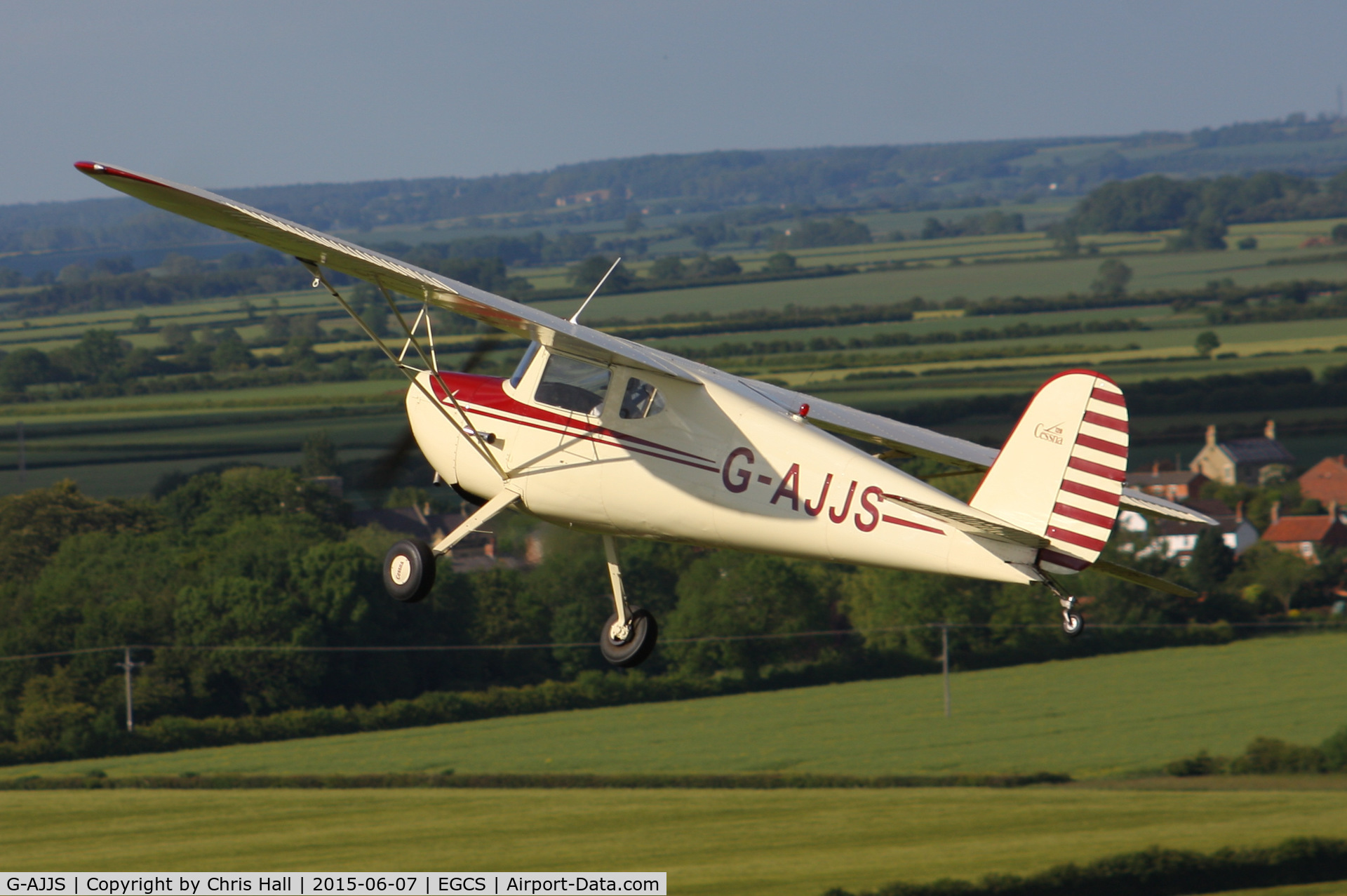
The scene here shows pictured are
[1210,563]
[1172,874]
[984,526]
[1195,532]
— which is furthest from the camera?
[1195,532]

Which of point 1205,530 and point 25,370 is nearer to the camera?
point 1205,530

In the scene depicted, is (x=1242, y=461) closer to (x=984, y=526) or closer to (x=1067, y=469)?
(x=1067, y=469)

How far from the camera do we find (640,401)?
13.2 metres

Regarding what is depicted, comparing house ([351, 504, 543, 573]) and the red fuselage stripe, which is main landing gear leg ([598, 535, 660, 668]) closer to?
the red fuselage stripe

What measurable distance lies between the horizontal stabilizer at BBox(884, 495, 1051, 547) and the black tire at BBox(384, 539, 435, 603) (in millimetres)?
4717

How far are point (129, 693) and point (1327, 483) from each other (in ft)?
331

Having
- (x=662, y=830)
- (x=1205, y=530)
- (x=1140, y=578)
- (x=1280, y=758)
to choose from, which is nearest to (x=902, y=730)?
(x=662, y=830)

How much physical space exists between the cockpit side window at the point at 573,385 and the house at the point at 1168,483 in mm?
121567

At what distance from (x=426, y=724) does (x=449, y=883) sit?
19027 mm

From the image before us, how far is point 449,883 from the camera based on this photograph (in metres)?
70.9

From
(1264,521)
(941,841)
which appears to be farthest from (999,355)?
(941,841)

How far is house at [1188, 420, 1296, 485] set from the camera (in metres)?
142

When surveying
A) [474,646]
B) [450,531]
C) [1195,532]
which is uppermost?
[450,531]

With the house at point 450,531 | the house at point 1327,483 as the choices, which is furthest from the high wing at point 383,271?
the house at point 1327,483
